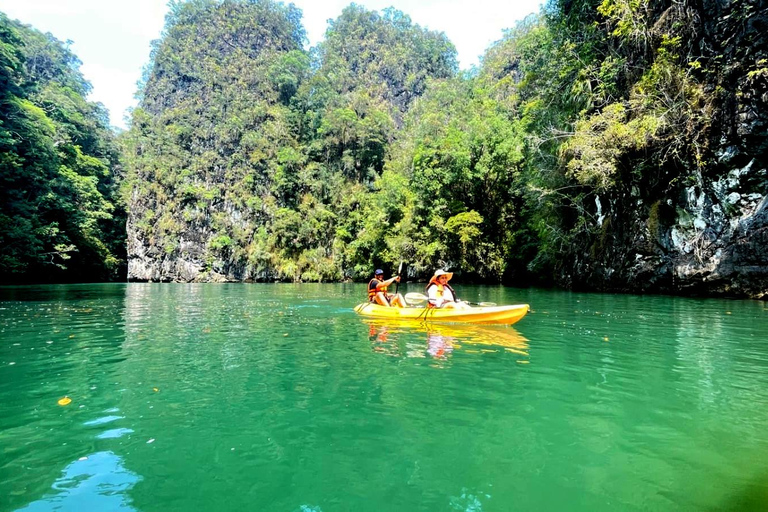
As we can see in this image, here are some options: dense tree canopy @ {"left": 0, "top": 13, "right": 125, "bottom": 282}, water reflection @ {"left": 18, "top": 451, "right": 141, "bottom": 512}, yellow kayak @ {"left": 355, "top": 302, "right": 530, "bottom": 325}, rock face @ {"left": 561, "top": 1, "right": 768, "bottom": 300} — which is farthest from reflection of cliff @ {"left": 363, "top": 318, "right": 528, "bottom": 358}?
dense tree canopy @ {"left": 0, "top": 13, "right": 125, "bottom": 282}

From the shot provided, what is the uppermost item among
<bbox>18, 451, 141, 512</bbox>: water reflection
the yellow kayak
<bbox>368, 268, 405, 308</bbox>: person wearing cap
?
<bbox>368, 268, 405, 308</bbox>: person wearing cap

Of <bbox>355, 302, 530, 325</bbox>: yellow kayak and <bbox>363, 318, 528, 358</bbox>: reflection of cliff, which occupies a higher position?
<bbox>355, 302, 530, 325</bbox>: yellow kayak

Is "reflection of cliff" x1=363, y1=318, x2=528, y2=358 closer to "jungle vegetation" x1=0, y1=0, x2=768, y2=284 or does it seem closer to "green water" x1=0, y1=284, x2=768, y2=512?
"green water" x1=0, y1=284, x2=768, y2=512

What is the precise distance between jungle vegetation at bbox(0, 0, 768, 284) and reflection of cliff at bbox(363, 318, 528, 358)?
9402mm

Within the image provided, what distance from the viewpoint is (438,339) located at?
25.5ft

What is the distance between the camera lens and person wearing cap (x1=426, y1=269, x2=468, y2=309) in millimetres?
9414

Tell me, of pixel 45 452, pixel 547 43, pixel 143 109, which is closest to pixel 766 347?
pixel 45 452

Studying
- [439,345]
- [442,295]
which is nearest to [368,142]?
[442,295]

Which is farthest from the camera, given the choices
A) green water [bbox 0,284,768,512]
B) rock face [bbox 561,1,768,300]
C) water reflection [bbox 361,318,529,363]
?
rock face [bbox 561,1,768,300]

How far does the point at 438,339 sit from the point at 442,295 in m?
2.05

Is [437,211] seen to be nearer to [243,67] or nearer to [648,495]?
[648,495]

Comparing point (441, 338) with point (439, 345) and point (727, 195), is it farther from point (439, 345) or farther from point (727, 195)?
point (727, 195)

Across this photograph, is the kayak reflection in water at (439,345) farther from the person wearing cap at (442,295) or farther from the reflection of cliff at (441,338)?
the person wearing cap at (442,295)

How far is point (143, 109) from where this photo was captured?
55438mm
